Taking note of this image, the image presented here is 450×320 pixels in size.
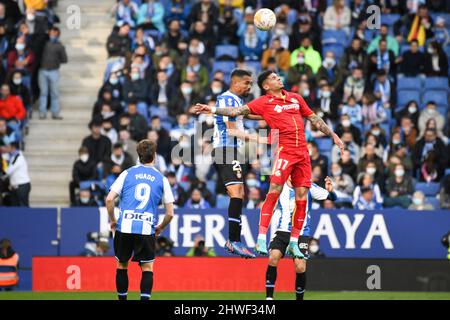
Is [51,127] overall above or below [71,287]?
above

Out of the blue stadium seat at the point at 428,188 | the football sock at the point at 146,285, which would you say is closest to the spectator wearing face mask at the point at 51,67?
the blue stadium seat at the point at 428,188

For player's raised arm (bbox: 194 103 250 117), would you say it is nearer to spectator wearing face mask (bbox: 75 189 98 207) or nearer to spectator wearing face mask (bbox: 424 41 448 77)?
spectator wearing face mask (bbox: 75 189 98 207)

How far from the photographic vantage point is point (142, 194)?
50.4 feet

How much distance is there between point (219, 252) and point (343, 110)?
510 centimetres

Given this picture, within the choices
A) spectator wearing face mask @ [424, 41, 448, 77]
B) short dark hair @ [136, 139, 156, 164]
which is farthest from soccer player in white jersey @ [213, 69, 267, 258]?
spectator wearing face mask @ [424, 41, 448, 77]

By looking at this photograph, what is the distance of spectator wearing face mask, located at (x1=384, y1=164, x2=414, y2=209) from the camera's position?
24.0 meters

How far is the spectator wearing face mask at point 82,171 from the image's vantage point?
80.3 ft

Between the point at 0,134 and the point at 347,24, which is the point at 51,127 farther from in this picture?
the point at 347,24

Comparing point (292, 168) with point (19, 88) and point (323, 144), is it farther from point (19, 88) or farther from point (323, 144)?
point (19, 88)

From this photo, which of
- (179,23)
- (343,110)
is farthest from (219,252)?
(179,23)

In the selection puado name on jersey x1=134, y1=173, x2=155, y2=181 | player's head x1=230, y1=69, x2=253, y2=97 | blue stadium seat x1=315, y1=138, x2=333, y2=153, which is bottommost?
blue stadium seat x1=315, y1=138, x2=333, y2=153

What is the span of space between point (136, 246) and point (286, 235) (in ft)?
7.44

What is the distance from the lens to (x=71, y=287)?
21062mm

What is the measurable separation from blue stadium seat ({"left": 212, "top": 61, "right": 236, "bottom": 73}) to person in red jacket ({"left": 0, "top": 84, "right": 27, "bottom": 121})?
4519 mm
